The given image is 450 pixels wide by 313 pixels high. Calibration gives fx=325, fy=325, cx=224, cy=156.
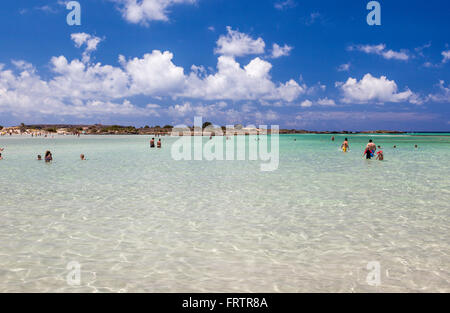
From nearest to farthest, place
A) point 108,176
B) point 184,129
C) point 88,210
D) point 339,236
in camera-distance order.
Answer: point 339,236 < point 88,210 < point 108,176 < point 184,129

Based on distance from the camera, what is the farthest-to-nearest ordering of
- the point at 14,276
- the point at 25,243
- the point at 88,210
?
the point at 88,210 → the point at 25,243 → the point at 14,276

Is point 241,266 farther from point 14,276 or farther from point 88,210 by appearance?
point 88,210

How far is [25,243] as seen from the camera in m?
8.38

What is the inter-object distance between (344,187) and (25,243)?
14.0 m

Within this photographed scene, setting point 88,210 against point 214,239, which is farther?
point 88,210

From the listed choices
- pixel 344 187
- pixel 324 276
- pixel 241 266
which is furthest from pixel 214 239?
pixel 344 187

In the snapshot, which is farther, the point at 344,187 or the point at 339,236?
the point at 344,187

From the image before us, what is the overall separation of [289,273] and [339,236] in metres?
2.90

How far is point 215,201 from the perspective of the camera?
13.5m

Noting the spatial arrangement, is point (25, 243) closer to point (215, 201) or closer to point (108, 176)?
point (215, 201)
